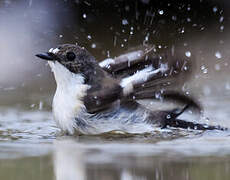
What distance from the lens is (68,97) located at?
610 cm

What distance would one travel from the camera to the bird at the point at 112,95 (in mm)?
5977

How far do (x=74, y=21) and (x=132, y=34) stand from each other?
1197 millimetres

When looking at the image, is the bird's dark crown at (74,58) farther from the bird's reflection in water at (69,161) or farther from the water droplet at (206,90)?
the water droplet at (206,90)

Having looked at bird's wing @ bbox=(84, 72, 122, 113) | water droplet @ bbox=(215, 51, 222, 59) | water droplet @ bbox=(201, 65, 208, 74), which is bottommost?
bird's wing @ bbox=(84, 72, 122, 113)

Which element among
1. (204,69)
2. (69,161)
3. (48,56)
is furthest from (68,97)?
(204,69)

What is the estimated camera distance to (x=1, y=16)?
1102 cm

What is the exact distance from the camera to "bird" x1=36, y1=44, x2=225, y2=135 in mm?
5977

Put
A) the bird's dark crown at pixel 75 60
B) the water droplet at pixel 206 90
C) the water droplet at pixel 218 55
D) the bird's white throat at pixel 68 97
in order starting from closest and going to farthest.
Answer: the bird's white throat at pixel 68 97 → the bird's dark crown at pixel 75 60 → the water droplet at pixel 206 90 → the water droplet at pixel 218 55

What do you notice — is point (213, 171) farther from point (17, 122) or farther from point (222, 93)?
point (222, 93)

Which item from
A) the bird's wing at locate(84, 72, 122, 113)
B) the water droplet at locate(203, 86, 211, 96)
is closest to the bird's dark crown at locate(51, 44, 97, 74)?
the bird's wing at locate(84, 72, 122, 113)

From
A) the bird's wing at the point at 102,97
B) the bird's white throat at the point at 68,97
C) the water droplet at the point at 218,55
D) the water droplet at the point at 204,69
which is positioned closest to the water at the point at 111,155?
the bird's white throat at the point at 68,97

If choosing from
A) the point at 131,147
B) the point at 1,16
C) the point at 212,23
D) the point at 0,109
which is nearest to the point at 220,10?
the point at 212,23

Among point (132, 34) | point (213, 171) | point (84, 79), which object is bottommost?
point (213, 171)

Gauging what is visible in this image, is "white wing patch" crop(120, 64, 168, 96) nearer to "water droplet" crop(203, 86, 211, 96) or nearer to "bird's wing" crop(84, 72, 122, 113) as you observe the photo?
"bird's wing" crop(84, 72, 122, 113)
